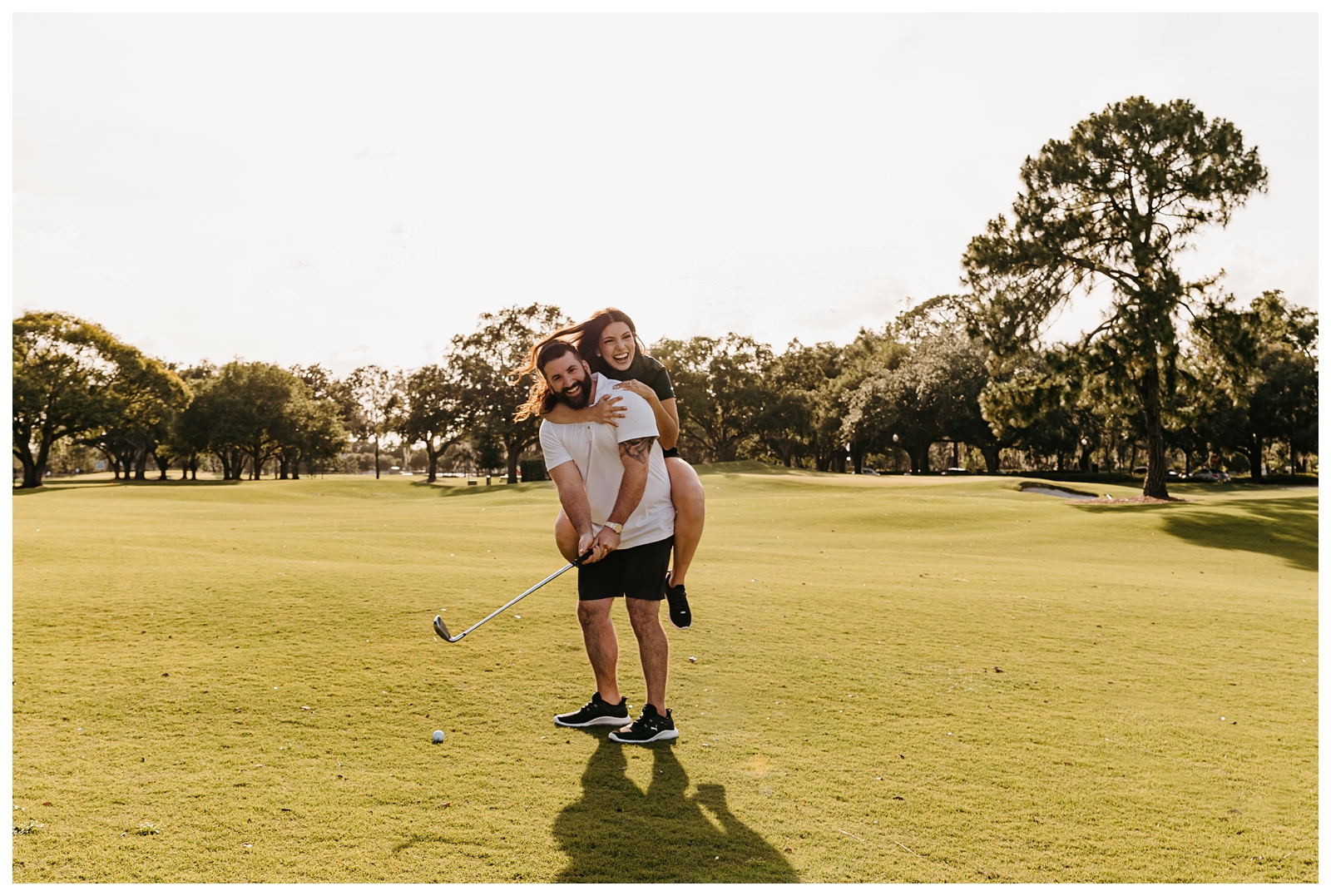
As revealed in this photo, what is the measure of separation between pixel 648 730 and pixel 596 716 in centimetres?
39

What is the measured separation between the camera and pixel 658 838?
395cm

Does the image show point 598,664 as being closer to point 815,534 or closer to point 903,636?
point 903,636

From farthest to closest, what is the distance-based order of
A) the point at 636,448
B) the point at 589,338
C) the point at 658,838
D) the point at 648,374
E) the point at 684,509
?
the point at 648,374, the point at 684,509, the point at 589,338, the point at 636,448, the point at 658,838

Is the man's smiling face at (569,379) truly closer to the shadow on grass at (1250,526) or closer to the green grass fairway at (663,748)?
the green grass fairway at (663,748)

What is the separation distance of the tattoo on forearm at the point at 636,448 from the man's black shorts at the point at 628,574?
0.54m

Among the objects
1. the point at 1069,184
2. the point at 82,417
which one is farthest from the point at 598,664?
the point at 82,417

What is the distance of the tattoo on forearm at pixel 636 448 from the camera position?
503 cm

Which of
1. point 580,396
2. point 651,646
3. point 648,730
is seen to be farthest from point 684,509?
point 648,730

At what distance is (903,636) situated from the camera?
8.27 meters

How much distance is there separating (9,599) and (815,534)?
1655 cm

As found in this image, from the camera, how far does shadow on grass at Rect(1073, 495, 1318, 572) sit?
2056 cm

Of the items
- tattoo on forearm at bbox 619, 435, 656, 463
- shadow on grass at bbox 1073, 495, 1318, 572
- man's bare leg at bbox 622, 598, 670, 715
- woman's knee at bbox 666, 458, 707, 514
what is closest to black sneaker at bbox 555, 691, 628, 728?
man's bare leg at bbox 622, 598, 670, 715

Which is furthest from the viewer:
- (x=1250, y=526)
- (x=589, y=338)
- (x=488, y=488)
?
(x=488, y=488)

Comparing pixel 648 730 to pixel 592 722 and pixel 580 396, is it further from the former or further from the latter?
pixel 580 396
